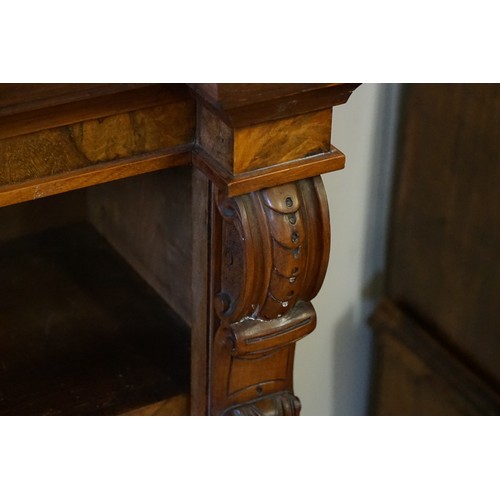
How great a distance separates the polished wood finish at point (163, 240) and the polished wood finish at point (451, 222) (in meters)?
0.30

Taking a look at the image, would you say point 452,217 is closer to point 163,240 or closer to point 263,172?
point 163,240

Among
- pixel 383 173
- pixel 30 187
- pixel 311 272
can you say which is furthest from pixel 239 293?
pixel 383 173

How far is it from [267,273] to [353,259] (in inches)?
16.8

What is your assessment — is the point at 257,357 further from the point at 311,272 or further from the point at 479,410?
the point at 479,410

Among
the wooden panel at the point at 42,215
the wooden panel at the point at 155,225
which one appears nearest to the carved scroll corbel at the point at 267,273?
the wooden panel at the point at 155,225

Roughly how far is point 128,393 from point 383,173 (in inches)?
15.3

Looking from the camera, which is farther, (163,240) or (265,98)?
(163,240)

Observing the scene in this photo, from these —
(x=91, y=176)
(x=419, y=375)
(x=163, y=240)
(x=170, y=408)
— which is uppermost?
(x=91, y=176)

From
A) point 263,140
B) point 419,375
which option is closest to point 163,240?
point 263,140

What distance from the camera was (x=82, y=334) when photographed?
917 millimetres

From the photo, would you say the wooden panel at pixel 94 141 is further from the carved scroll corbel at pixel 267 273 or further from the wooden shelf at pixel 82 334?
the wooden shelf at pixel 82 334

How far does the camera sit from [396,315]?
1.16 meters

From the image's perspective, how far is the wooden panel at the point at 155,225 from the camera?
870 millimetres

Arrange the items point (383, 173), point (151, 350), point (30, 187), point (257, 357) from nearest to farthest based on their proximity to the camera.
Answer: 1. point (30, 187)
2. point (257, 357)
3. point (151, 350)
4. point (383, 173)
